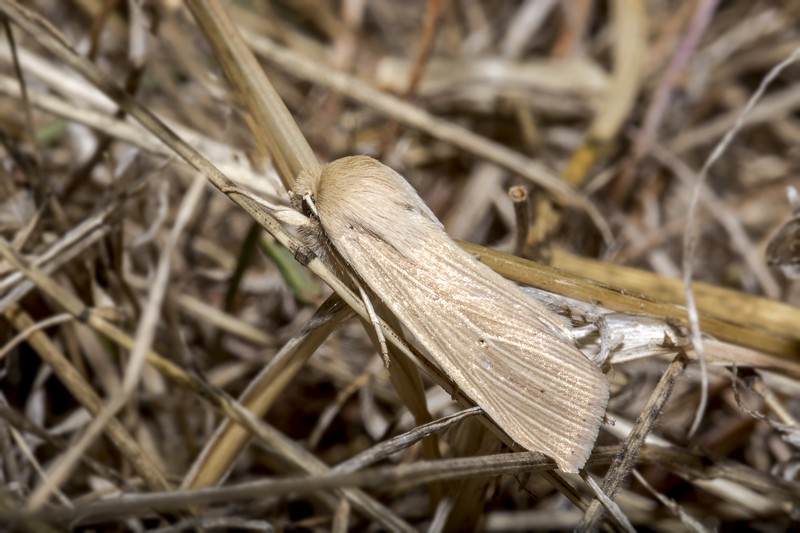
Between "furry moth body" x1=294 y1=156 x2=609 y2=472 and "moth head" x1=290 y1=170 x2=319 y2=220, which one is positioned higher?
"moth head" x1=290 y1=170 x2=319 y2=220

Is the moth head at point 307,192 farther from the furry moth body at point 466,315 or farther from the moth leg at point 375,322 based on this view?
the moth leg at point 375,322

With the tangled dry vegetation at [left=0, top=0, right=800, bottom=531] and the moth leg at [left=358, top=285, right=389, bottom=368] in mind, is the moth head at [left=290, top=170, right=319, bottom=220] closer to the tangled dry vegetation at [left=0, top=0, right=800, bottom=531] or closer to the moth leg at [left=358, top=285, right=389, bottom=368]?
the tangled dry vegetation at [left=0, top=0, right=800, bottom=531]

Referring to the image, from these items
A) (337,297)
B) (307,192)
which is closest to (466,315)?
(337,297)

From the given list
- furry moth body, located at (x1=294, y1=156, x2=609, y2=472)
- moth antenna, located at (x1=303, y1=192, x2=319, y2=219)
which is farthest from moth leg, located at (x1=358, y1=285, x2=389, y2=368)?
moth antenna, located at (x1=303, y1=192, x2=319, y2=219)

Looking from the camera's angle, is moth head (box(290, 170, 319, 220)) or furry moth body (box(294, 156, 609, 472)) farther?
moth head (box(290, 170, 319, 220))

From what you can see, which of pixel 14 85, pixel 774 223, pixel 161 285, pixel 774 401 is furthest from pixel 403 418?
pixel 774 223

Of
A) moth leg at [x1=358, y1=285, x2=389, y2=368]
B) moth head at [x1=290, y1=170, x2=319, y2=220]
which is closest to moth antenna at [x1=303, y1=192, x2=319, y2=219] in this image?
moth head at [x1=290, y1=170, x2=319, y2=220]

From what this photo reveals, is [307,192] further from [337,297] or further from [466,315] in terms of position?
[466,315]

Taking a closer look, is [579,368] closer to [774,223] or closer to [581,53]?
[774,223]

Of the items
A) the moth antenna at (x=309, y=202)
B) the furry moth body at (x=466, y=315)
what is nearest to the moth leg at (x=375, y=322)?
the furry moth body at (x=466, y=315)
